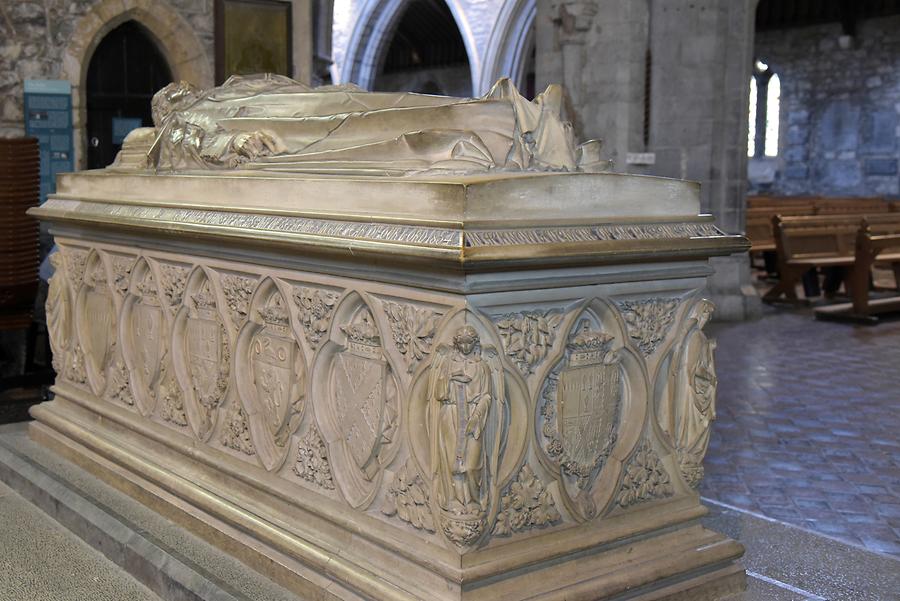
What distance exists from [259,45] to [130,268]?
559 centimetres

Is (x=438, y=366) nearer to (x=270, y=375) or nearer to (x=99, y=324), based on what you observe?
(x=270, y=375)

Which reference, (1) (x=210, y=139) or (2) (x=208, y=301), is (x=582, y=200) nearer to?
(2) (x=208, y=301)

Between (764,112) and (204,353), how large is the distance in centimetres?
1970

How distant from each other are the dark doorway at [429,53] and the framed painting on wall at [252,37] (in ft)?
53.3

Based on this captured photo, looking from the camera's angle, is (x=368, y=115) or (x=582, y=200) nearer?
(x=582, y=200)

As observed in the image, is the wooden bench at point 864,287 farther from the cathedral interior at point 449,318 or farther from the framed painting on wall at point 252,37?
the framed painting on wall at point 252,37

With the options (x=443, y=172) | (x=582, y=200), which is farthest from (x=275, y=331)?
(x=582, y=200)

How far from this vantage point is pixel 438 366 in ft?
6.56

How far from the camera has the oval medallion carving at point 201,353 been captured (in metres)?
2.82

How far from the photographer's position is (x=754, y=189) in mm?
20766

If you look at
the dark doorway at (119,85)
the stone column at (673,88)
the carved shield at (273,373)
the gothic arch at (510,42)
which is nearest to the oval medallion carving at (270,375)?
the carved shield at (273,373)

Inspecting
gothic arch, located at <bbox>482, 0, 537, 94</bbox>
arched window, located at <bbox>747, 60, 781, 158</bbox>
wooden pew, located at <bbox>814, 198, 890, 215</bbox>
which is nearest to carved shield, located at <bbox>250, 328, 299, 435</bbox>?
wooden pew, located at <bbox>814, 198, 890, 215</bbox>

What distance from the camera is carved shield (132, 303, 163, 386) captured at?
10.3 ft

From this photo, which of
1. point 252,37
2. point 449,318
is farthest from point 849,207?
point 449,318
